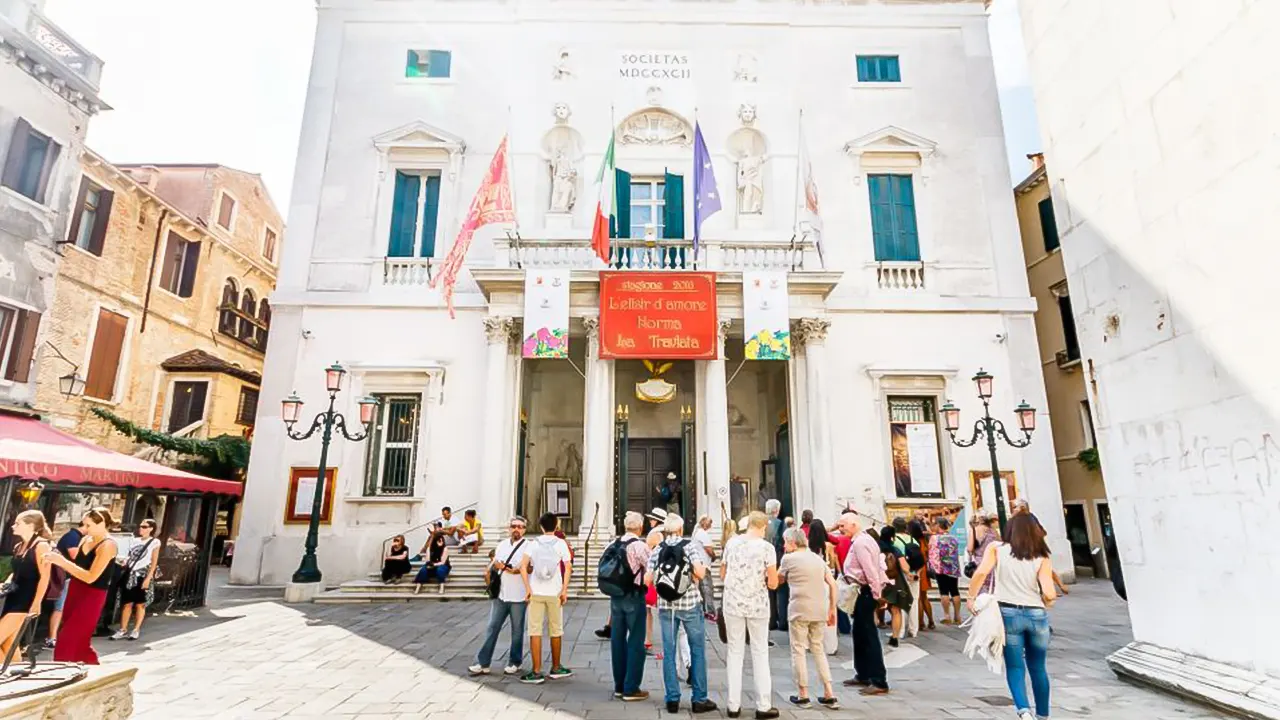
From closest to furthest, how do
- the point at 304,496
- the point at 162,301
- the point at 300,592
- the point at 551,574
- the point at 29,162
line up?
1. the point at 551,574
2. the point at 300,592
3. the point at 304,496
4. the point at 29,162
5. the point at 162,301

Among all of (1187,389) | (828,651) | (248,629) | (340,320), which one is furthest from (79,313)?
(1187,389)

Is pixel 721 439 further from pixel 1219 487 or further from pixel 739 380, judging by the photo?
pixel 1219 487

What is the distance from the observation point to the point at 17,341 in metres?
14.9

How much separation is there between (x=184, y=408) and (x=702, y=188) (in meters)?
17.5

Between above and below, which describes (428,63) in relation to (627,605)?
above

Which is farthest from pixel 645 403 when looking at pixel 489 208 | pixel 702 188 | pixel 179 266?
pixel 179 266

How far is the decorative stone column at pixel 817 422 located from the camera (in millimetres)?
14766

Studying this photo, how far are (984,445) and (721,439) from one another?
6.72m

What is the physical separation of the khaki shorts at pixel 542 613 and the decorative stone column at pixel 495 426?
7.90 m

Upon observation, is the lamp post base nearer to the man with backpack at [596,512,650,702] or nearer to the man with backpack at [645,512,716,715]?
the man with backpack at [596,512,650,702]

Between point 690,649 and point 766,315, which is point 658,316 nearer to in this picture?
point 766,315

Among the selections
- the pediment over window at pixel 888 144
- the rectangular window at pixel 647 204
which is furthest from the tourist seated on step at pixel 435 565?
the pediment over window at pixel 888 144

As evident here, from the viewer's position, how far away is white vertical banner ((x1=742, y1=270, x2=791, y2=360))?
14844 mm

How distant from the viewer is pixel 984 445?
15.8m
